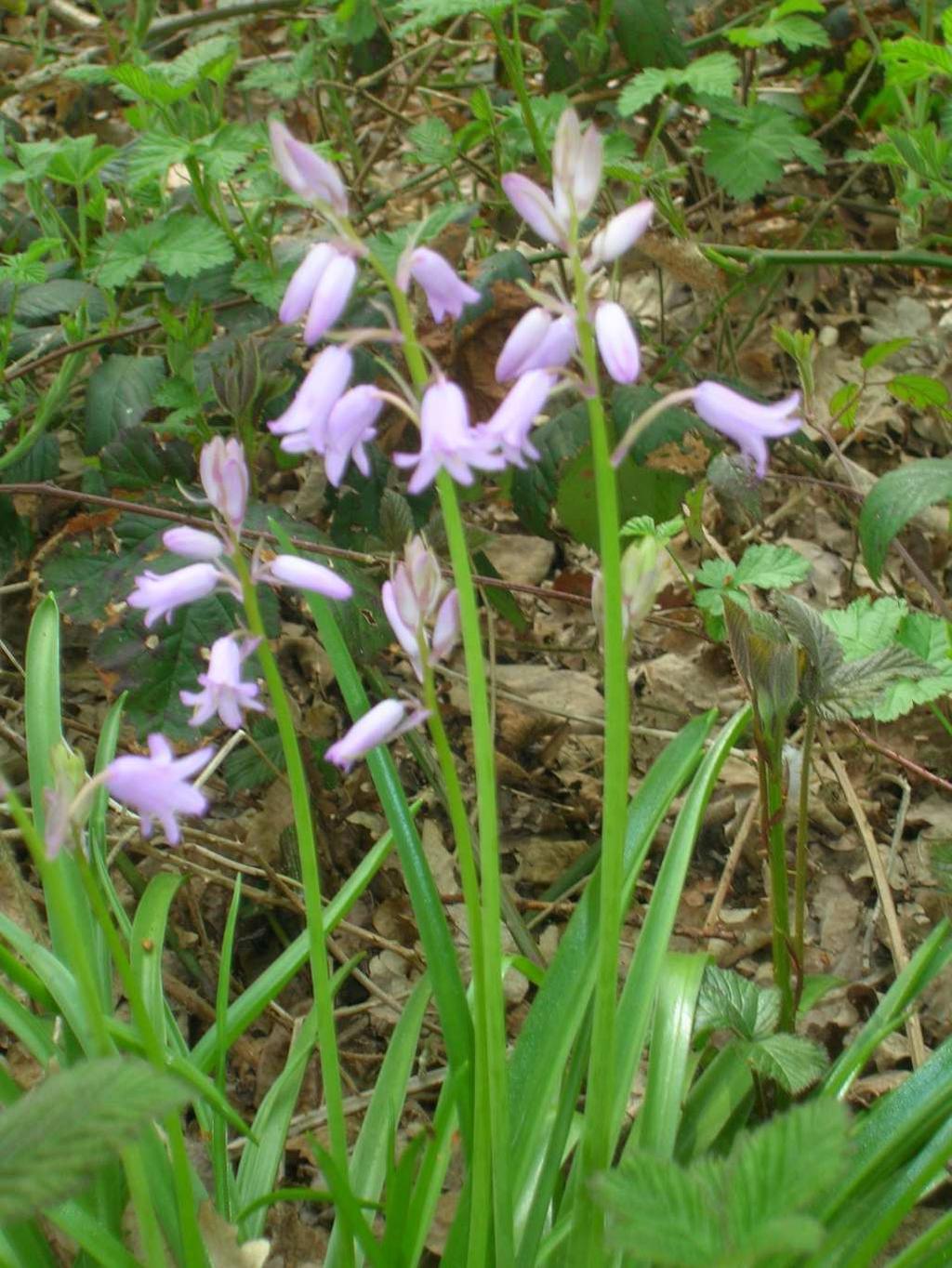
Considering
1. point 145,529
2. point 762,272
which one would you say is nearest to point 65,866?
point 145,529

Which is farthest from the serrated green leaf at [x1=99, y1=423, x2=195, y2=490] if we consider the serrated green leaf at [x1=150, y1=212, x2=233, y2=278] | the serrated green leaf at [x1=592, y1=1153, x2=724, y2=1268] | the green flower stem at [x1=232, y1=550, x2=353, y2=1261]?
the serrated green leaf at [x1=592, y1=1153, x2=724, y2=1268]

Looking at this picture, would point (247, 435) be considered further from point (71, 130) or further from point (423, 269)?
point (71, 130)

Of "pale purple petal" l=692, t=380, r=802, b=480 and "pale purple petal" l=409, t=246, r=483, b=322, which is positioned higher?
"pale purple petal" l=409, t=246, r=483, b=322

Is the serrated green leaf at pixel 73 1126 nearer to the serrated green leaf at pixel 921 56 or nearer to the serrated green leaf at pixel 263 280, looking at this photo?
the serrated green leaf at pixel 263 280

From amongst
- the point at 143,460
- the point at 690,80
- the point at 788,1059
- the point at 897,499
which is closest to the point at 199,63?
the point at 143,460

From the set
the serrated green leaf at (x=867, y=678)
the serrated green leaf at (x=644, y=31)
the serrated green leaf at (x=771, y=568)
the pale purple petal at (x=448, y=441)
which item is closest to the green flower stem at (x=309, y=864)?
the pale purple petal at (x=448, y=441)

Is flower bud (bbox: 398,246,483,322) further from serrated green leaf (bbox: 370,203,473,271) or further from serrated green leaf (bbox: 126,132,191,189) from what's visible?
serrated green leaf (bbox: 126,132,191,189)
